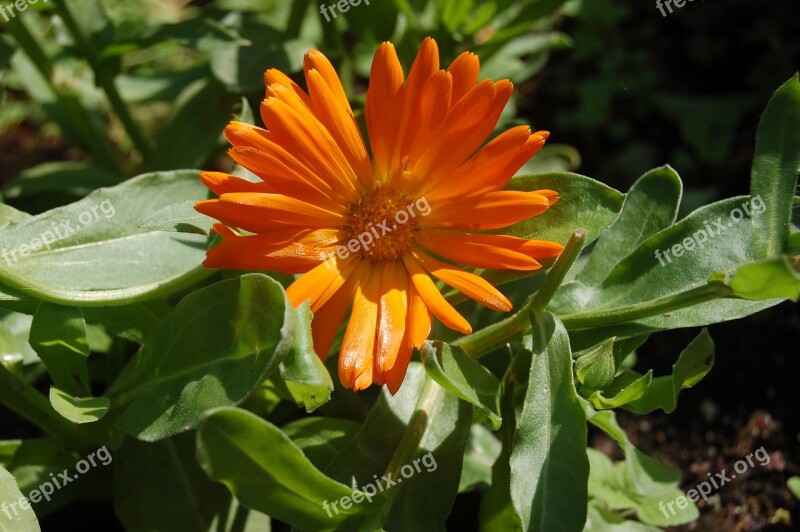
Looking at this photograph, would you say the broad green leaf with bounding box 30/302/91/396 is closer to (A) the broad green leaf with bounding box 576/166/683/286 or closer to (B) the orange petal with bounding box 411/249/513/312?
(B) the orange petal with bounding box 411/249/513/312

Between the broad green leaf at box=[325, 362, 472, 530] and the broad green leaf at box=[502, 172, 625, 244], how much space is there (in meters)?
0.38

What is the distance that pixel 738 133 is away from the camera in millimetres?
2861

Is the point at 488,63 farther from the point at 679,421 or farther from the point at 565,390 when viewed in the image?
the point at 565,390

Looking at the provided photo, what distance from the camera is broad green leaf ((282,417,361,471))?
167 cm

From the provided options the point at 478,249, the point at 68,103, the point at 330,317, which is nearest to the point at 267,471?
the point at 330,317

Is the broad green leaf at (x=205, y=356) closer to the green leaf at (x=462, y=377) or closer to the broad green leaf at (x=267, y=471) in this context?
the broad green leaf at (x=267, y=471)

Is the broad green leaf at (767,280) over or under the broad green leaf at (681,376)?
over

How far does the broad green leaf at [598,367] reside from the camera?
142cm

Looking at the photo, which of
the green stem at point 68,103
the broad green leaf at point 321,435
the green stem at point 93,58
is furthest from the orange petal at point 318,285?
the green stem at point 68,103

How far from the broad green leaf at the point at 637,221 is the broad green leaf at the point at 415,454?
0.40 metres

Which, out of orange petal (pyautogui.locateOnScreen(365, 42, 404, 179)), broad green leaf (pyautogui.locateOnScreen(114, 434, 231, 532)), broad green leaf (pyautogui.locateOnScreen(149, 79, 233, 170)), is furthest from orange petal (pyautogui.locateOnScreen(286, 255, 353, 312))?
broad green leaf (pyautogui.locateOnScreen(149, 79, 233, 170))

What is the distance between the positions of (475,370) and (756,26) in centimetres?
214

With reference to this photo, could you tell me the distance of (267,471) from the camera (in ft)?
4.28

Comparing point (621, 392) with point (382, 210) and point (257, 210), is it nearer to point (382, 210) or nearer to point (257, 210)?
point (382, 210)
